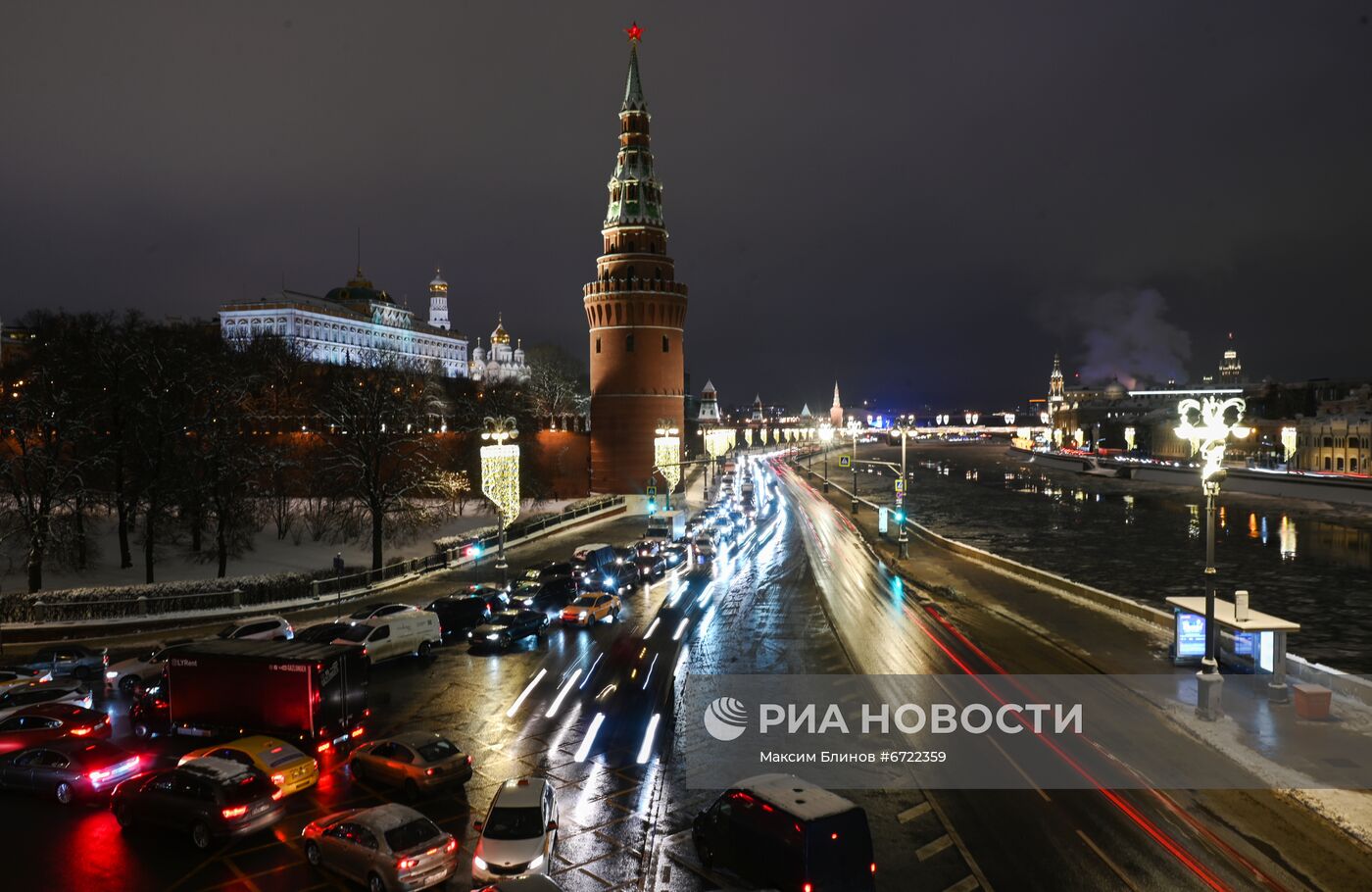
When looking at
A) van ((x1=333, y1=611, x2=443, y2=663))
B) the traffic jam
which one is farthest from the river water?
van ((x1=333, y1=611, x2=443, y2=663))

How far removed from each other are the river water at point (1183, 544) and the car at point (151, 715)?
3107cm

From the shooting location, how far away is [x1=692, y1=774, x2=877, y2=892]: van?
10547 millimetres

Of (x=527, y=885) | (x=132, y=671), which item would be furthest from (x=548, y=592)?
(x=527, y=885)

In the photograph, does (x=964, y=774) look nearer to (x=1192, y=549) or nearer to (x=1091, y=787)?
(x=1091, y=787)

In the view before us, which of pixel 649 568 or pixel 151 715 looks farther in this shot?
pixel 649 568

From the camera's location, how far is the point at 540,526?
167 ft

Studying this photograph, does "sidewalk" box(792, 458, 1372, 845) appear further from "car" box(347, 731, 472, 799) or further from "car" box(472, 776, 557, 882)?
"car" box(347, 731, 472, 799)

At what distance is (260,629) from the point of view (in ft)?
80.6

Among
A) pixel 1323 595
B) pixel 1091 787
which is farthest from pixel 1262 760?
pixel 1323 595

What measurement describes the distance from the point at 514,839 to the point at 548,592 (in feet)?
62.4

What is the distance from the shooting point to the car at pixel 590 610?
27.6m

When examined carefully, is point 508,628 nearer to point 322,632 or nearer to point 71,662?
point 322,632

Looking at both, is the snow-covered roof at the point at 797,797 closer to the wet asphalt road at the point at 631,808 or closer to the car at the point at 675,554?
the wet asphalt road at the point at 631,808

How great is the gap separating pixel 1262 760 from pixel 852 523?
143 feet
